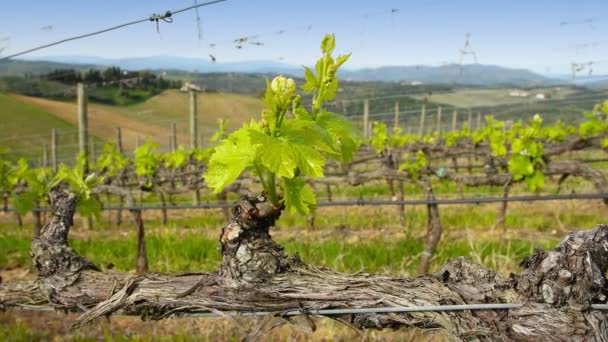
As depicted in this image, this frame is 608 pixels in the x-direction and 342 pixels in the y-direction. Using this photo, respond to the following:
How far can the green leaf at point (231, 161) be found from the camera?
1410mm

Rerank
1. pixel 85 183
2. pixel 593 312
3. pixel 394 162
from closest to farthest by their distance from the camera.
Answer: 1. pixel 593 312
2. pixel 85 183
3. pixel 394 162

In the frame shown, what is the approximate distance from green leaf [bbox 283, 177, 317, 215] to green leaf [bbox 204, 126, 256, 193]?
0.16m

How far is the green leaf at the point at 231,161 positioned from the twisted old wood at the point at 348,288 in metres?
0.28

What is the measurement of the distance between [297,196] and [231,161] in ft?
0.81

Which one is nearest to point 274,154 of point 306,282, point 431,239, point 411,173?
point 306,282

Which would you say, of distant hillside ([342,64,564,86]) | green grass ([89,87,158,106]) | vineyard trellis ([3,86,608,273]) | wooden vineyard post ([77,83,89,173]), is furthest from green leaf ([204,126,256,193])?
green grass ([89,87,158,106])

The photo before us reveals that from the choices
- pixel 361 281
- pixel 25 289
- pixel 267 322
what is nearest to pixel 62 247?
pixel 25 289

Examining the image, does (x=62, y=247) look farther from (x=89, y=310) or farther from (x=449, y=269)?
(x=449, y=269)

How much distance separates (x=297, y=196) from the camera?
5.15 ft

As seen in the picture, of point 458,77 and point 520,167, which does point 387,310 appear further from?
point 458,77

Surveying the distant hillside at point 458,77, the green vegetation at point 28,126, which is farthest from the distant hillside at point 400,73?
the green vegetation at point 28,126

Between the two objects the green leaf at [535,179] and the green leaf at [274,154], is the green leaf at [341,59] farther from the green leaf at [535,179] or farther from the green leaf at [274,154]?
the green leaf at [535,179]

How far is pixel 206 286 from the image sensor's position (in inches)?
69.9

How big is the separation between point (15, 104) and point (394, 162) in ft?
103
